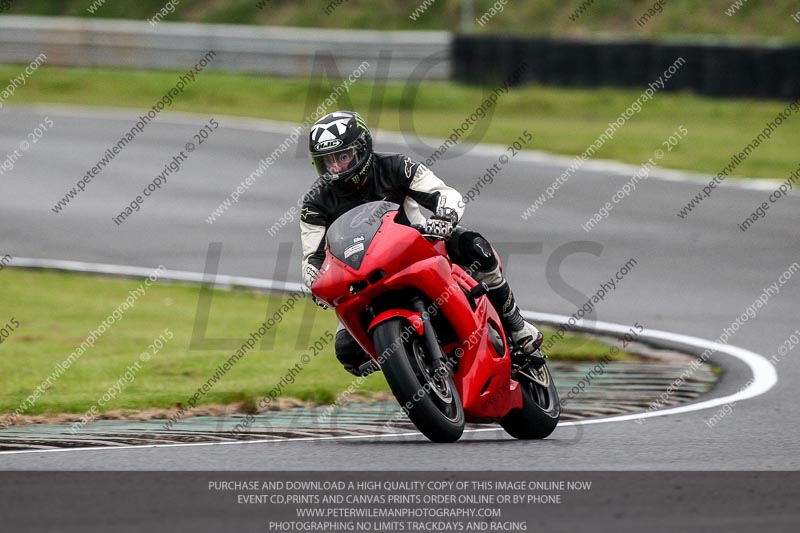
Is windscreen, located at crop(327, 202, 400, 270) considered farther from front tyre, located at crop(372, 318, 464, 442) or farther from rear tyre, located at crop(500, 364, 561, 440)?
rear tyre, located at crop(500, 364, 561, 440)

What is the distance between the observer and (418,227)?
25.1ft

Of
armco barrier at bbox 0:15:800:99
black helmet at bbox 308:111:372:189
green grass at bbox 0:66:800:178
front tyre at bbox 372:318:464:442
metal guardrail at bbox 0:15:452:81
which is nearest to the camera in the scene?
front tyre at bbox 372:318:464:442

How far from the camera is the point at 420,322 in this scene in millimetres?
7324

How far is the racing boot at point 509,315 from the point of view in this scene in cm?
820

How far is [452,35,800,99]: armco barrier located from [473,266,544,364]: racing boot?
1765cm

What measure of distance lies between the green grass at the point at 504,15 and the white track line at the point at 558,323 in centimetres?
1947

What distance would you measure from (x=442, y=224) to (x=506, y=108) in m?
19.6

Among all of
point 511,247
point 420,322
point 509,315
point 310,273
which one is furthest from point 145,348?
point 511,247

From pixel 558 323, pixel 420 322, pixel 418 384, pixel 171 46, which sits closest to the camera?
pixel 418 384

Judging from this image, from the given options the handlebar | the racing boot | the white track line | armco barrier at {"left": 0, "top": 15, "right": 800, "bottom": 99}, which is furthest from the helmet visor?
armco barrier at {"left": 0, "top": 15, "right": 800, "bottom": 99}

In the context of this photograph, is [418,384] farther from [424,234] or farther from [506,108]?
[506,108]

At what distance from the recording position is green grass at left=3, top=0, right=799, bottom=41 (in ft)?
117

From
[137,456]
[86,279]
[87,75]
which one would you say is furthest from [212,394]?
[87,75]
